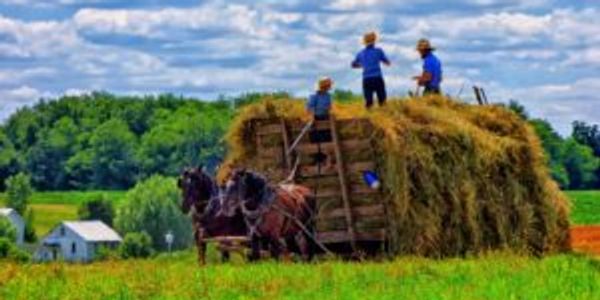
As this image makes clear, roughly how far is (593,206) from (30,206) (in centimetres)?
9776

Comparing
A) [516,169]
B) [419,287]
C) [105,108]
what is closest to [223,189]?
[516,169]

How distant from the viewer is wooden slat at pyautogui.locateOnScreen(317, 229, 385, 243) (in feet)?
83.1

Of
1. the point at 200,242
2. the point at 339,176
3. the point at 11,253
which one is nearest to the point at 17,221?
the point at 11,253

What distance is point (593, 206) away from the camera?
3068 inches

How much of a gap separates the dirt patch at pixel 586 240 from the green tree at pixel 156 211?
93.9 m

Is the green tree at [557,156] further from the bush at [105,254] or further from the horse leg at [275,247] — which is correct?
the horse leg at [275,247]

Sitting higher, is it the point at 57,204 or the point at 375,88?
the point at 375,88

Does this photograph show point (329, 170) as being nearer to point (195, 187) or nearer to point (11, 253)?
point (195, 187)

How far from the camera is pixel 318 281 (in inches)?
714

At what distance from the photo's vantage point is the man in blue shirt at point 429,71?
2770 cm

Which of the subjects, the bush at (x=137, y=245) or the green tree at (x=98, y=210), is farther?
the green tree at (x=98, y=210)

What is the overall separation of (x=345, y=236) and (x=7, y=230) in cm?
10813

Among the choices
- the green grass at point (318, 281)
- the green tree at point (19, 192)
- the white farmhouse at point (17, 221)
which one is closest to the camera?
the green grass at point (318, 281)

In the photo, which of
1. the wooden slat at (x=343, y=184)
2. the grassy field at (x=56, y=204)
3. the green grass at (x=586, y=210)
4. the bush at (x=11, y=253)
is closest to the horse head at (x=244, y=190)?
the wooden slat at (x=343, y=184)
